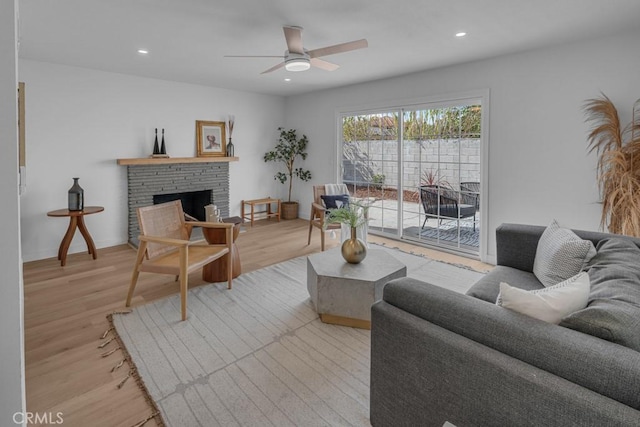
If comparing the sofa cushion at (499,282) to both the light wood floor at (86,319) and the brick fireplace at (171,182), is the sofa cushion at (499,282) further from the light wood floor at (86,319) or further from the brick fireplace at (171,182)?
the brick fireplace at (171,182)

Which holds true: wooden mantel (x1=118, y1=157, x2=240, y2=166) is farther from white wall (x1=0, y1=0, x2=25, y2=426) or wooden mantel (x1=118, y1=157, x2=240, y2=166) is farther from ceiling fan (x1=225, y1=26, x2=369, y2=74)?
white wall (x1=0, y1=0, x2=25, y2=426)

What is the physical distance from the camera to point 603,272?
5.46 feet

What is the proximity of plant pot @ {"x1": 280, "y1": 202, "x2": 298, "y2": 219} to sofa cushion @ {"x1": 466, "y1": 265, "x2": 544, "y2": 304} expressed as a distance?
15.0ft

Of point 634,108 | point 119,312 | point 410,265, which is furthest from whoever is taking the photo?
point 410,265

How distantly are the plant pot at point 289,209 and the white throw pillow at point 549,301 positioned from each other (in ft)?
18.2

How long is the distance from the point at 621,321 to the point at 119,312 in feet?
10.6

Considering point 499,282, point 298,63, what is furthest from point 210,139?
point 499,282

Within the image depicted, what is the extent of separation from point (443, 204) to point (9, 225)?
4511 mm

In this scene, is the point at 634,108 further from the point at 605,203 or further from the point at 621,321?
the point at 621,321

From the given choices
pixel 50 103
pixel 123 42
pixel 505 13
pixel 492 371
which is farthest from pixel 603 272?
pixel 50 103

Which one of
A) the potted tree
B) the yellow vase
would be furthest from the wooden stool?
the potted tree

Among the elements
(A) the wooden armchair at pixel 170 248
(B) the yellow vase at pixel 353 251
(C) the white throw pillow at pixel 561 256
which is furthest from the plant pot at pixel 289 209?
(C) the white throw pillow at pixel 561 256

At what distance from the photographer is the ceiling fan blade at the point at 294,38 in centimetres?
282

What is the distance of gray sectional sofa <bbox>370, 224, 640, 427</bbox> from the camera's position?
0.96 meters
